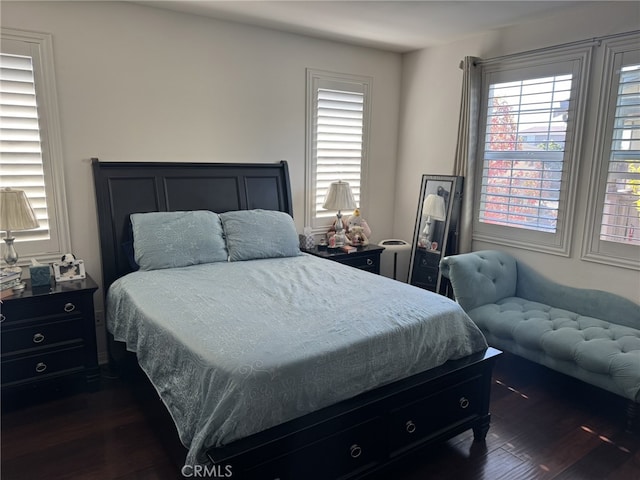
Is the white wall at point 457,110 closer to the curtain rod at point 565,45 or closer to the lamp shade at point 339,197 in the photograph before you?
the curtain rod at point 565,45

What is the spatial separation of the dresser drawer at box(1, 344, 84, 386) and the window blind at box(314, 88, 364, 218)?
92.4 inches

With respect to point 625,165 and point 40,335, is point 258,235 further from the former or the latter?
point 625,165

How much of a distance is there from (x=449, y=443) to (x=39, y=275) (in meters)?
2.63

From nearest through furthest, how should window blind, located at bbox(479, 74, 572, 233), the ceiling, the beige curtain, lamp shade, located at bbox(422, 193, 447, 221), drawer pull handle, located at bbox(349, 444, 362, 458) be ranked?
drawer pull handle, located at bbox(349, 444, 362, 458) < the ceiling < window blind, located at bbox(479, 74, 572, 233) < the beige curtain < lamp shade, located at bbox(422, 193, 447, 221)

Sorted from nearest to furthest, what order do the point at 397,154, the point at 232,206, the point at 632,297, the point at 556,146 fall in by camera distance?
the point at 632,297
the point at 556,146
the point at 232,206
the point at 397,154

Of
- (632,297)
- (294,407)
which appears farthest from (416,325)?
(632,297)

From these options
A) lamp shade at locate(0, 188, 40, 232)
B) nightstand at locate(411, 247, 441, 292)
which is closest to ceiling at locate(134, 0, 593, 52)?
lamp shade at locate(0, 188, 40, 232)

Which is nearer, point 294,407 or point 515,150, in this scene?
point 294,407

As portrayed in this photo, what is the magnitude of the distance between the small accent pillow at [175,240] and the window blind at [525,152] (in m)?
2.37

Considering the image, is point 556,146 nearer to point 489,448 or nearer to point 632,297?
point 632,297

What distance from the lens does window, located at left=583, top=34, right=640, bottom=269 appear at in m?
2.96

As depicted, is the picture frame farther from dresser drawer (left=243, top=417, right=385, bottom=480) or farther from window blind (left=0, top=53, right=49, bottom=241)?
dresser drawer (left=243, top=417, right=385, bottom=480)

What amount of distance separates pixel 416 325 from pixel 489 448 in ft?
2.82

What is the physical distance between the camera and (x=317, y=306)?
2.28 m
